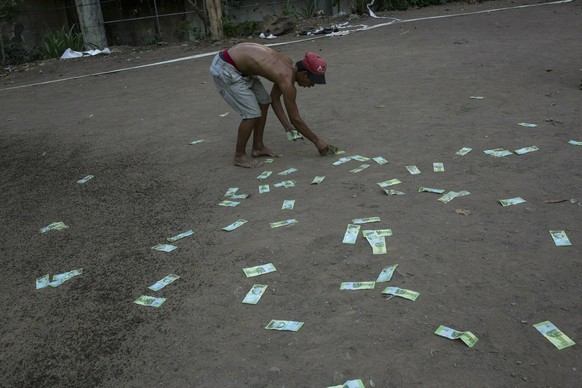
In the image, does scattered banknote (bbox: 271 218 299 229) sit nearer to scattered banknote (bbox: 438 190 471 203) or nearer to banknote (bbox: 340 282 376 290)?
banknote (bbox: 340 282 376 290)

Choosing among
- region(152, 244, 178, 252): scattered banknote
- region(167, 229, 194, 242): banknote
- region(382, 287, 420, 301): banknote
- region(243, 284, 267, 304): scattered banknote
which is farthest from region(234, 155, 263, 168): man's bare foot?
region(382, 287, 420, 301): banknote

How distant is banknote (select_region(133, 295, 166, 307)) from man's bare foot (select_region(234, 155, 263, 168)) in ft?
7.07

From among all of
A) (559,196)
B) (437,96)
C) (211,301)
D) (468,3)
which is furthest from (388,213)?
(468,3)

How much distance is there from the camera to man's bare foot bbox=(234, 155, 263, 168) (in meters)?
5.00

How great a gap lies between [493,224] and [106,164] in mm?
4016

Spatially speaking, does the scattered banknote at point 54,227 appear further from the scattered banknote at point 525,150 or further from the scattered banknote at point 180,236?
the scattered banknote at point 525,150

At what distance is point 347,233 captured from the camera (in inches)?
137

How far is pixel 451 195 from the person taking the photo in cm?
385

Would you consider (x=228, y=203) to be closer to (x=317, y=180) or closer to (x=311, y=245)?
(x=317, y=180)

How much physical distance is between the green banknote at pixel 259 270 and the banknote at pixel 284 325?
1.60 ft

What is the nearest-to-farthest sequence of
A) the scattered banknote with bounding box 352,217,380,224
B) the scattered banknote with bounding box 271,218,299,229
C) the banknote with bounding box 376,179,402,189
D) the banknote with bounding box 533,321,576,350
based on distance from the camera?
the banknote with bounding box 533,321,576,350, the scattered banknote with bounding box 352,217,380,224, the scattered banknote with bounding box 271,218,299,229, the banknote with bounding box 376,179,402,189

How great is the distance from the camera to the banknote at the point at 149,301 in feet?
9.84

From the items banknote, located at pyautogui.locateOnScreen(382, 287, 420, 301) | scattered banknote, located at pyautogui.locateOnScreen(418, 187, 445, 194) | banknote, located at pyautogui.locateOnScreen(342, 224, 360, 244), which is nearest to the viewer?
banknote, located at pyautogui.locateOnScreen(382, 287, 420, 301)

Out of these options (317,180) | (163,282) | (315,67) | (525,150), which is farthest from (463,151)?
(163,282)
